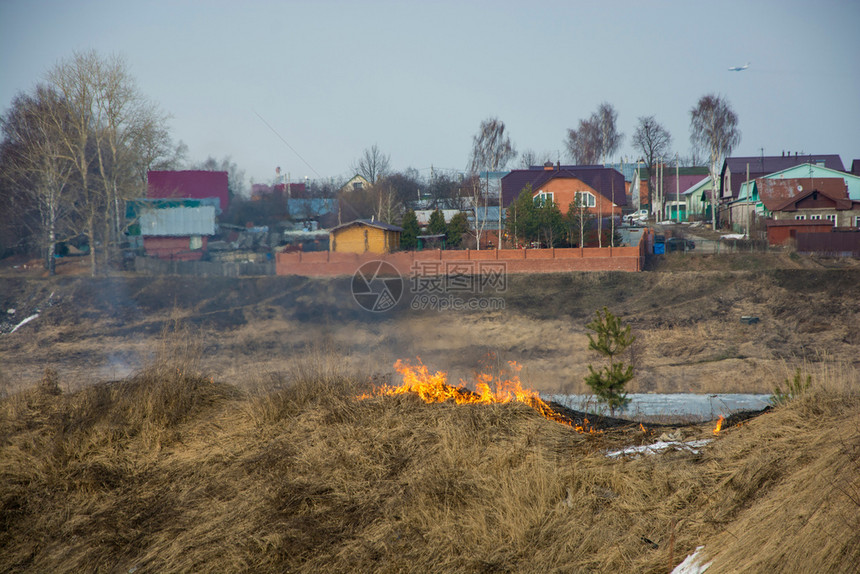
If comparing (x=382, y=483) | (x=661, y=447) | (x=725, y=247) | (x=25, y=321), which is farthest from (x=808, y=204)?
(x=25, y=321)

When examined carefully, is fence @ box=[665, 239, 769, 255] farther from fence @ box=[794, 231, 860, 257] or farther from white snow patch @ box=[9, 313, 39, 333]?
white snow patch @ box=[9, 313, 39, 333]

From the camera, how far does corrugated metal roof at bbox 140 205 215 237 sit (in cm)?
4112

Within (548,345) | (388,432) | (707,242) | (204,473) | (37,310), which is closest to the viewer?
(204,473)

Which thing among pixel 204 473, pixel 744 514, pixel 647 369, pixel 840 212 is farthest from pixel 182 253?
pixel 840 212

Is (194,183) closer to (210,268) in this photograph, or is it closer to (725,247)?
(210,268)

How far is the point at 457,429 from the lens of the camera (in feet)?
19.6

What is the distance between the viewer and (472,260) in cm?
3391

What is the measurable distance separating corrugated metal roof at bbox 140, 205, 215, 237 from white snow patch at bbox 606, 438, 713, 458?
132 ft

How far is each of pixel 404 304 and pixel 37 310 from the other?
18007 mm

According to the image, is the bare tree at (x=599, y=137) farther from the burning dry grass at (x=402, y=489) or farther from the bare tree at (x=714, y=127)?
the burning dry grass at (x=402, y=489)

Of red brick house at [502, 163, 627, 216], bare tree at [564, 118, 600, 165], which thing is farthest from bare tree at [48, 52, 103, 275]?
bare tree at [564, 118, 600, 165]

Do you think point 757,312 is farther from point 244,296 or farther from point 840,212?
point 244,296

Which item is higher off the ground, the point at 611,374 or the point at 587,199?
the point at 587,199

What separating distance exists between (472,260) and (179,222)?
21.3 m
